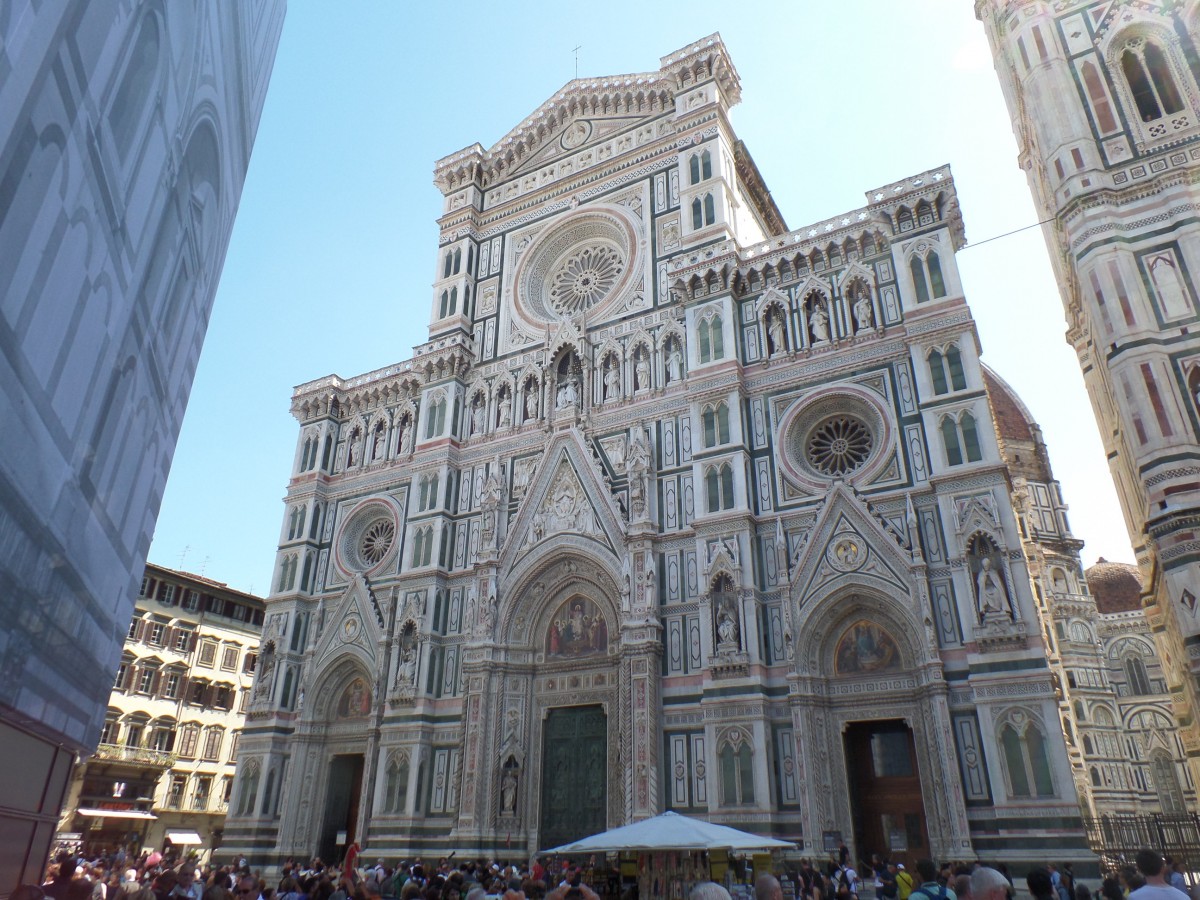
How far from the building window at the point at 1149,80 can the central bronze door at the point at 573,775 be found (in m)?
21.7

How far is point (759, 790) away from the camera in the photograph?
17.8 m

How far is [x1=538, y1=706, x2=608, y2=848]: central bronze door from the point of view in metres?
20.7

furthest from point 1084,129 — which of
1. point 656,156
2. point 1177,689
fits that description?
point 1177,689

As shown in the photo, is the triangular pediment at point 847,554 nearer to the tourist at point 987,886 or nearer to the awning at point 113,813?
the tourist at point 987,886

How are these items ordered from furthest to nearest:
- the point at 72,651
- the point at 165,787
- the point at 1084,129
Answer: the point at 165,787
the point at 1084,129
the point at 72,651

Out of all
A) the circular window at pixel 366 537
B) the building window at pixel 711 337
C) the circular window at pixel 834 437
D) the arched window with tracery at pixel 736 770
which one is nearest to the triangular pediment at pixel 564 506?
the building window at pixel 711 337

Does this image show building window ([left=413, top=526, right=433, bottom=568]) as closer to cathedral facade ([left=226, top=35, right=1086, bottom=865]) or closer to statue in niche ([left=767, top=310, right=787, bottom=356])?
cathedral facade ([left=226, top=35, right=1086, bottom=865])

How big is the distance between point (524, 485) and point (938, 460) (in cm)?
1210

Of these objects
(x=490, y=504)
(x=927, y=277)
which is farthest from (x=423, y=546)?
(x=927, y=277)

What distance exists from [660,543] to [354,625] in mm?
10927

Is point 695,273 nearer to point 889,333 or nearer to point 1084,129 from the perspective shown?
point 889,333

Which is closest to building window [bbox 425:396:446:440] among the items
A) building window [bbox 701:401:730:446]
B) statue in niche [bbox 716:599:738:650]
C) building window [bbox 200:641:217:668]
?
building window [bbox 701:401:730:446]

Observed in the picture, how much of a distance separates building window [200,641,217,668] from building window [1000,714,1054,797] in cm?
3445

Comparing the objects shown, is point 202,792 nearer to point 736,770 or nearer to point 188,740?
point 188,740
